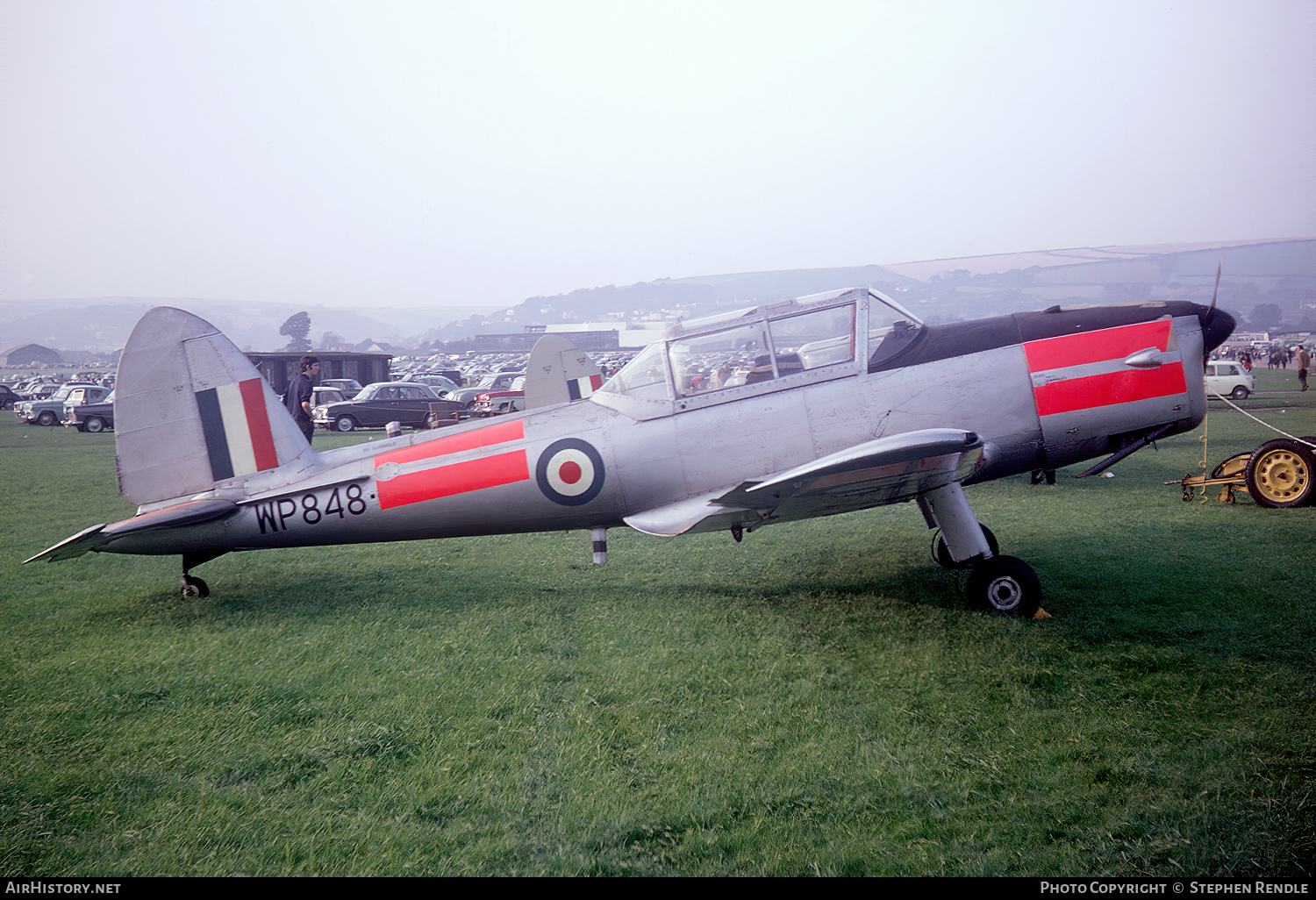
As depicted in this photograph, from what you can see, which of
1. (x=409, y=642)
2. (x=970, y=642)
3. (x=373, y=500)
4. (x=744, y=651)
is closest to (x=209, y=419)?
(x=373, y=500)

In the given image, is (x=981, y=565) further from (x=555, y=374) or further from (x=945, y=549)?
(x=555, y=374)

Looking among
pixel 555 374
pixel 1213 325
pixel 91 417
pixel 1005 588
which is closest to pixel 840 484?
pixel 1005 588

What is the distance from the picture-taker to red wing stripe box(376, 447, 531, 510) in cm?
540

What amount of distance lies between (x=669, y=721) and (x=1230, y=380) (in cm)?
2533

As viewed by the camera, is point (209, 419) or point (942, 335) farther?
point (209, 419)

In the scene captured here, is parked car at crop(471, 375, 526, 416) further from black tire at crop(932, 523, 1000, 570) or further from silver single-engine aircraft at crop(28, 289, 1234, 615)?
black tire at crop(932, 523, 1000, 570)

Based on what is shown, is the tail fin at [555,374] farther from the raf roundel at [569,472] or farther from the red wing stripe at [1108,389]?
the red wing stripe at [1108,389]

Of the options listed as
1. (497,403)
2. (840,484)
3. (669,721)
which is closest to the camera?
(669,721)

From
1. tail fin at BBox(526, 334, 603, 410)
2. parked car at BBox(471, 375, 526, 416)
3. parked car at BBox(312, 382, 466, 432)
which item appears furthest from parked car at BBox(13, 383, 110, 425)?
tail fin at BBox(526, 334, 603, 410)

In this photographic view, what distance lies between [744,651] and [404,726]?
1998 mm

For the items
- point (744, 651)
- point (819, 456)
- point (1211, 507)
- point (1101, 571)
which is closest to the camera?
point (744, 651)

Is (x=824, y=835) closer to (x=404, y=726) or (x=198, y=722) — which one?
(x=404, y=726)

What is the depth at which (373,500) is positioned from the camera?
5461 mm

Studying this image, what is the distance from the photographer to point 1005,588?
4.90 meters
